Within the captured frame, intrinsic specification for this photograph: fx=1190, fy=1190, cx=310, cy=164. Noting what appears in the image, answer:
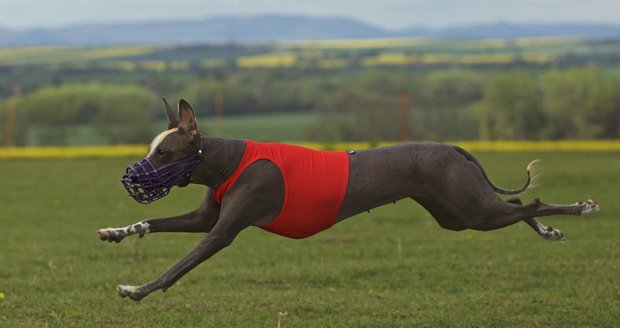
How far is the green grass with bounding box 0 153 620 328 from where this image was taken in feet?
38.1

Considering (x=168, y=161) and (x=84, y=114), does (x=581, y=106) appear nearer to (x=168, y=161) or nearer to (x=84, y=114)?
(x=84, y=114)

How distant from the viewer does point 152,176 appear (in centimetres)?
942

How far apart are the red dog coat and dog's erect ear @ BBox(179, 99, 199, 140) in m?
0.48

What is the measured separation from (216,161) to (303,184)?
749 mm

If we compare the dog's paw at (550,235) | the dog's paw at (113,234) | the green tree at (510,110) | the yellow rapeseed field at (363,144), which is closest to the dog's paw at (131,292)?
the dog's paw at (113,234)

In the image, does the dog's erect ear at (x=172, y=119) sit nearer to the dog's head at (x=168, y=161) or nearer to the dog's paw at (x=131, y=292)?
the dog's head at (x=168, y=161)

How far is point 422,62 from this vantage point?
176m

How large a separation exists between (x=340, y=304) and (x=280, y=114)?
239 feet

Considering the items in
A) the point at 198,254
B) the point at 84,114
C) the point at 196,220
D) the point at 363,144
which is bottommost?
the point at 84,114

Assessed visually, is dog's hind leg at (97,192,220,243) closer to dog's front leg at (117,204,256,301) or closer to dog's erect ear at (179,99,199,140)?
dog's front leg at (117,204,256,301)

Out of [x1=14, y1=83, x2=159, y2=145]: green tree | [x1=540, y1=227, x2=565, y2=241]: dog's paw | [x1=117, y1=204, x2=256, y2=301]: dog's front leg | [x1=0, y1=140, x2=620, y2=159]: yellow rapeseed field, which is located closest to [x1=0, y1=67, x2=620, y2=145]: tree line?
[x1=14, y1=83, x2=159, y2=145]: green tree

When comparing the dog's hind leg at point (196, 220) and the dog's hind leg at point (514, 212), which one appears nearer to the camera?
the dog's hind leg at point (196, 220)

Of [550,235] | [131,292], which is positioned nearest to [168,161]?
[131,292]

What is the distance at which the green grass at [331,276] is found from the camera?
11.6 meters
